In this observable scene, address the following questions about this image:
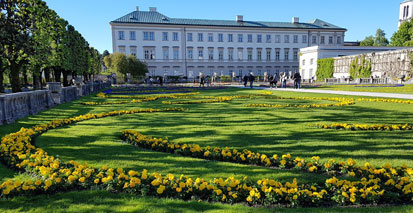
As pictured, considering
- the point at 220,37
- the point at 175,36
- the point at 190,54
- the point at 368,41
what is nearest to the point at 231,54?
the point at 220,37

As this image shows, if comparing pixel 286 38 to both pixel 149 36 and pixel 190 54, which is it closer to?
pixel 190 54

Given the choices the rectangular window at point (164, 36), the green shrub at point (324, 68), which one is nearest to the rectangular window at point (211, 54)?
the rectangular window at point (164, 36)

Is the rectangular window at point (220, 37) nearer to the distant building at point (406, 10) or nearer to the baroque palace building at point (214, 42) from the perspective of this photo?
the baroque palace building at point (214, 42)

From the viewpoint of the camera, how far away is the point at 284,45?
66750mm

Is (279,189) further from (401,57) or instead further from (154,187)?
(401,57)

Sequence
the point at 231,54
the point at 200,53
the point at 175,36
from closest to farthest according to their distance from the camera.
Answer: the point at 175,36 → the point at 200,53 → the point at 231,54

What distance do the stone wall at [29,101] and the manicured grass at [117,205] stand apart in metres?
6.24

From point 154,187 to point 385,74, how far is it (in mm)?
38414

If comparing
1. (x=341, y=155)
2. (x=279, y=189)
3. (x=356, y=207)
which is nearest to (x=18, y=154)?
(x=279, y=189)

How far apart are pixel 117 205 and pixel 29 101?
30.1ft

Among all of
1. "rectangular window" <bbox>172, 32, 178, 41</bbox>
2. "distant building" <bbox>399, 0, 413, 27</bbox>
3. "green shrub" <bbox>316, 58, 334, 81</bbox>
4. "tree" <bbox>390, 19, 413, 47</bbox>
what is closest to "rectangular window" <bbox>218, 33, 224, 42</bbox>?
"rectangular window" <bbox>172, 32, 178, 41</bbox>

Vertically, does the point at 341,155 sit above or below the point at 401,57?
below

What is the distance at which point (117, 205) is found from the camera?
2947mm

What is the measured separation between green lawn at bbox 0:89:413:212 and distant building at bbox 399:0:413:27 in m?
92.7
